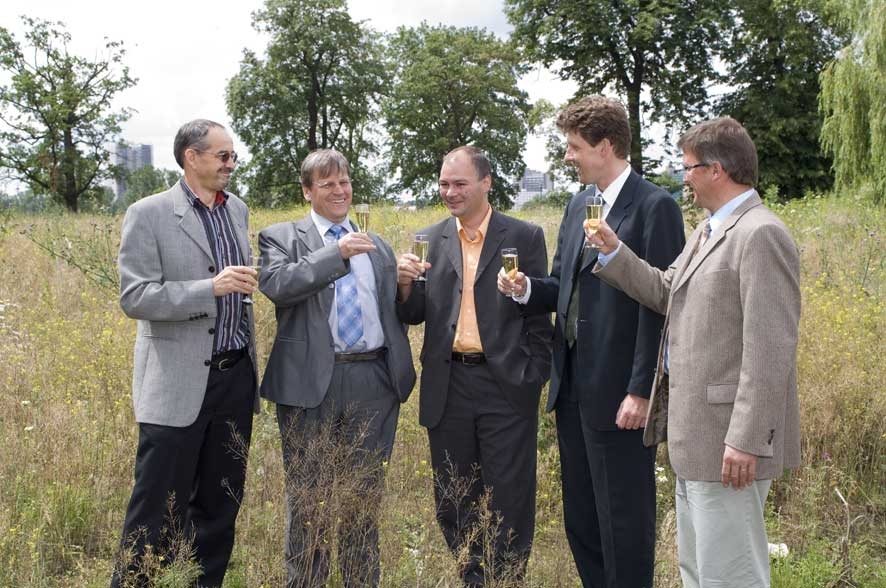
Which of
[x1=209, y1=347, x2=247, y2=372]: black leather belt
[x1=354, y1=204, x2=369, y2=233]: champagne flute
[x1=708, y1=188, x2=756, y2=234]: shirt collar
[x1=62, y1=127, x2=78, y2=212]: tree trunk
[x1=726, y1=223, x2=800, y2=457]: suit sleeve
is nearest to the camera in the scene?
[x1=726, y1=223, x2=800, y2=457]: suit sleeve

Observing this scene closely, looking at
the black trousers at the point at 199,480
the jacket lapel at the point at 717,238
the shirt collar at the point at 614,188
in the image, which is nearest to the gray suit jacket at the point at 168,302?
the black trousers at the point at 199,480

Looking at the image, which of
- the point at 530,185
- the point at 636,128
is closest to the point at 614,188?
the point at 636,128

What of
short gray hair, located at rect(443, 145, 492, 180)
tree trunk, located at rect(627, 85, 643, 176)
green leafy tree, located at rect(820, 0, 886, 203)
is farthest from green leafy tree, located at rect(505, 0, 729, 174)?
short gray hair, located at rect(443, 145, 492, 180)

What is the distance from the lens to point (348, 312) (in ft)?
13.9

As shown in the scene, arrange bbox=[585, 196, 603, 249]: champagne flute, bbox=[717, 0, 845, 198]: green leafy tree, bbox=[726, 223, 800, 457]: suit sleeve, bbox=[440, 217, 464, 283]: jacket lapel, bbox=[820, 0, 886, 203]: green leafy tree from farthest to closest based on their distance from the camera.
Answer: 1. bbox=[717, 0, 845, 198]: green leafy tree
2. bbox=[820, 0, 886, 203]: green leafy tree
3. bbox=[440, 217, 464, 283]: jacket lapel
4. bbox=[585, 196, 603, 249]: champagne flute
5. bbox=[726, 223, 800, 457]: suit sleeve

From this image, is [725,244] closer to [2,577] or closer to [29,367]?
[2,577]

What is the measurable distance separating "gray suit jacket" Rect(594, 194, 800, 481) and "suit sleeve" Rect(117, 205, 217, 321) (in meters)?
2.14

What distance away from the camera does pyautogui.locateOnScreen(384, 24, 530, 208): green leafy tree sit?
1801 inches

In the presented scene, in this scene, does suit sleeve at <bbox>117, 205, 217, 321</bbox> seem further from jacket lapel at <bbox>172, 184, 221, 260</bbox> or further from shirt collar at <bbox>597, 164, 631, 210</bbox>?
shirt collar at <bbox>597, 164, 631, 210</bbox>

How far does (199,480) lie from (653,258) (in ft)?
8.34

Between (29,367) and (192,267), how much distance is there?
360cm

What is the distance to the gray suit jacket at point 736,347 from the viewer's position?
9.58 ft

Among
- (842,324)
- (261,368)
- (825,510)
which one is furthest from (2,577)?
(842,324)

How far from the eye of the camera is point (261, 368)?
730 cm
